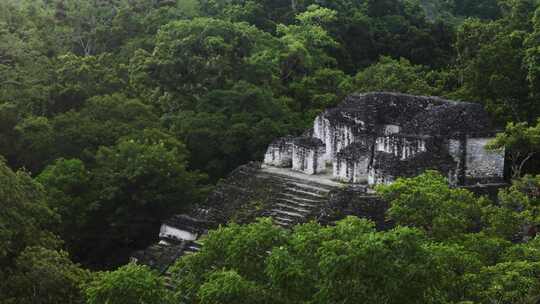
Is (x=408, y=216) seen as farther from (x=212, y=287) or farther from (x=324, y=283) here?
(x=212, y=287)

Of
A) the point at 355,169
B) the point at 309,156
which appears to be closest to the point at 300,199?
the point at 355,169

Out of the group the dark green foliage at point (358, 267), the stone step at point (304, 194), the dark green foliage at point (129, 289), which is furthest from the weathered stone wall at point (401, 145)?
the dark green foliage at point (129, 289)

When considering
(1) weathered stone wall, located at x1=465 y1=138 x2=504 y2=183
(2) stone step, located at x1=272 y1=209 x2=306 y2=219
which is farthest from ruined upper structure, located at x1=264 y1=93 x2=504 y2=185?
(2) stone step, located at x1=272 y1=209 x2=306 y2=219

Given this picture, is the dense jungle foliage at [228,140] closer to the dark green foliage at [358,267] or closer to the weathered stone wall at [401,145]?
the dark green foliage at [358,267]

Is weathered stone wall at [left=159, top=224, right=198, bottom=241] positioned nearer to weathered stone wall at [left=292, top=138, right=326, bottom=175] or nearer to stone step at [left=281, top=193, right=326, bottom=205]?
stone step at [left=281, top=193, right=326, bottom=205]

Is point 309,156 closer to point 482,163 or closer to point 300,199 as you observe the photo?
point 300,199

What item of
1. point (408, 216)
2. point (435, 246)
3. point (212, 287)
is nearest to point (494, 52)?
point (408, 216)

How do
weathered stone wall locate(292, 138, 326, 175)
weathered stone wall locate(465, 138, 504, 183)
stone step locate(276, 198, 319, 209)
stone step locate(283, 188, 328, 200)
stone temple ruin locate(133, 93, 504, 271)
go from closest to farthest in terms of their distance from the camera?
1. stone temple ruin locate(133, 93, 504, 271)
2. stone step locate(276, 198, 319, 209)
3. stone step locate(283, 188, 328, 200)
4. weathered stone wall locate(465, 138, 504, 183)
5. weathered stone wall locate(292, 138, 326, 175)
